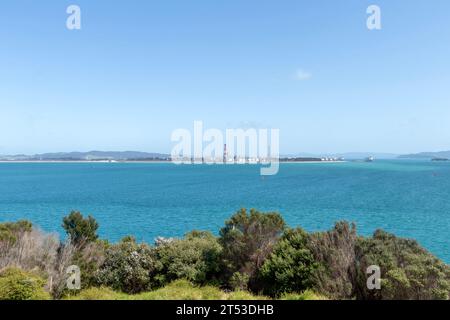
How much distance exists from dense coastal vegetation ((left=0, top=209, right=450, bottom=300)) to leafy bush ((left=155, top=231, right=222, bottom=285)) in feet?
0.13

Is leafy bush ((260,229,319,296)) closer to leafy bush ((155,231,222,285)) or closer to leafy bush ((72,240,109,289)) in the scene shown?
leafy bush ((155,231,222,285))

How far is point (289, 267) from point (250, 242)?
2.14 meters

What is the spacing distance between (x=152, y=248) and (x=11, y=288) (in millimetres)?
6311

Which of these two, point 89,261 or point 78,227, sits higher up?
point 78,227

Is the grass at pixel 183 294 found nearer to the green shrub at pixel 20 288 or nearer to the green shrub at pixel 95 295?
the green shrub at pixel 95 295

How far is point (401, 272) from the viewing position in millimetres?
10422

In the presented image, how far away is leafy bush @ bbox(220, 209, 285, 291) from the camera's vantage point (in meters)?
12.6

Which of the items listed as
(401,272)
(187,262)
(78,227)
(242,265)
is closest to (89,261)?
(78,227)

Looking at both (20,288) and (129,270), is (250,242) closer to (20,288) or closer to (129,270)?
(129,270)

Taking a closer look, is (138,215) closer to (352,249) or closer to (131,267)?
(131,267)

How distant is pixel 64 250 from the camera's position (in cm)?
1340

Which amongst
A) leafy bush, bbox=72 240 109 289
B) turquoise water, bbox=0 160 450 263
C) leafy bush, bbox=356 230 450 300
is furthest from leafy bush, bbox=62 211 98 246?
leafy bush, bbox=356 230 450 300

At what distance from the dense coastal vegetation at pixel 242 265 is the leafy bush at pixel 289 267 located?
36mm
